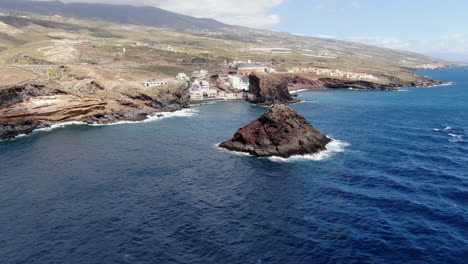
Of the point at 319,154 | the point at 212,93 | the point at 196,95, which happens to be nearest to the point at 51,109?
the point at 196,95

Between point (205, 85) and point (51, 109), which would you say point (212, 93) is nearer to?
point (205, 85)

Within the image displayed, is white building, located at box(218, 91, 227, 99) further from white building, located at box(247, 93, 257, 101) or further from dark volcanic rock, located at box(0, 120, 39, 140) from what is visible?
dark volcanic rock, located at box(0, 120, 39, 140)

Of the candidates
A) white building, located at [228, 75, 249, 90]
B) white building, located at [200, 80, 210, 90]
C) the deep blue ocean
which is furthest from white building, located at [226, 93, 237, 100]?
the deep blue ocean

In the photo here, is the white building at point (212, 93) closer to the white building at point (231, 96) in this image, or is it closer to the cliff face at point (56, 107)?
the white building at point (231, 96)

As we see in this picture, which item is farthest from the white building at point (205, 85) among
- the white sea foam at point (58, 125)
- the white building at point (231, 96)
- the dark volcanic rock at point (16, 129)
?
the dark volcanic rock at point (16, 129)

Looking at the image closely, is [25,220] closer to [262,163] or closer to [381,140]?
[262,163]

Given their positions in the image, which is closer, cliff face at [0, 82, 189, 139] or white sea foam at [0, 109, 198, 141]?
cliff face at [0, 82, 189, 139]
